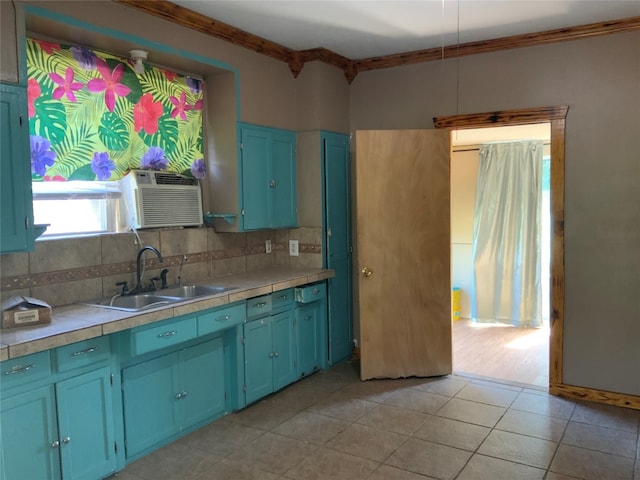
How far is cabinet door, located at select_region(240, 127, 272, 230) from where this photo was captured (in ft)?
12.9

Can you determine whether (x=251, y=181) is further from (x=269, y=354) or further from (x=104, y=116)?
(x=269, y=354)

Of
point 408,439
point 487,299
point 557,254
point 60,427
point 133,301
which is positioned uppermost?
point 557,254

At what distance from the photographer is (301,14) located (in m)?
3.44

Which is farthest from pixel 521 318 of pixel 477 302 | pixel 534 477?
pixel 534 477

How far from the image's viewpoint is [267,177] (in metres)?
Answer: 4.14

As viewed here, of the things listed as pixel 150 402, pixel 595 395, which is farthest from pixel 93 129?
pixel 595 395

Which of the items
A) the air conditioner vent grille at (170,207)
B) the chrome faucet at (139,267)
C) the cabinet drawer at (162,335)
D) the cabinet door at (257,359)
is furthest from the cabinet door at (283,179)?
the cabinet drawer at (162,335)

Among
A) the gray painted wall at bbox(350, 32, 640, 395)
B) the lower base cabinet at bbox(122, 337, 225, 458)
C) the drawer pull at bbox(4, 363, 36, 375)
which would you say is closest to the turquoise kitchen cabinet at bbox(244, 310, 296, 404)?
the lower base cabinet at bbox(122, 337, 225, 458)

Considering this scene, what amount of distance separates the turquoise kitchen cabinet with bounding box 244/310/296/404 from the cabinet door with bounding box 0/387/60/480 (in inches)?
54.4

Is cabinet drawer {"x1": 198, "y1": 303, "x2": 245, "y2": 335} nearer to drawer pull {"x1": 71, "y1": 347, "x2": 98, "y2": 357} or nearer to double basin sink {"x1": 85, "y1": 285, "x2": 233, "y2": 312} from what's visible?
double basin sink {"x1": 85, "y1": 285, "x2": 233, "y2": 312}

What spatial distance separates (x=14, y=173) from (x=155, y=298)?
1.19 m

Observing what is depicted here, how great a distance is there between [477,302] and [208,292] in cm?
383

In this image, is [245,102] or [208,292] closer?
[208,292]

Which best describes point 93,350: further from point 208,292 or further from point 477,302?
point 477,302
